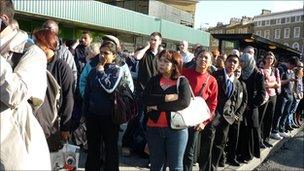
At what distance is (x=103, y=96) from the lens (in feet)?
17.0

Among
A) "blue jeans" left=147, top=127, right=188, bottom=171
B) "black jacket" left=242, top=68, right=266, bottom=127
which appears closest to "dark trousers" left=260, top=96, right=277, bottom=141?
"black jacket" left=242, top=68, right=266, bottom=127

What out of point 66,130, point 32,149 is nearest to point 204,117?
point 66,130

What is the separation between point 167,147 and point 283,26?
122416 mm

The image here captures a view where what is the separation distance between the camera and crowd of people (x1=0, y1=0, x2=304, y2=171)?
2.64m

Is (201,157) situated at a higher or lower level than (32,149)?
lower

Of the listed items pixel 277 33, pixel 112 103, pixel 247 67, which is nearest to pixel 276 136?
pixel 247 67

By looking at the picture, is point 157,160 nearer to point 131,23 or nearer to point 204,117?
point 204,117

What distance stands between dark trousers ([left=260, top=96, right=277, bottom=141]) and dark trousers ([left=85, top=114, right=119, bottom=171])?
4686mm

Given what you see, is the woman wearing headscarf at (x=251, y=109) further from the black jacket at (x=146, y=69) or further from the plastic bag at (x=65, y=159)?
the plastic bag at (x=65, y=159)

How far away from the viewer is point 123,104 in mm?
5184

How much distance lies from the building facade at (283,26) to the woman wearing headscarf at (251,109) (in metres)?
108

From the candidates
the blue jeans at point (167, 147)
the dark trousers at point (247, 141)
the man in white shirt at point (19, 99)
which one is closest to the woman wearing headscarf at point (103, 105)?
the blue jeans at point (167, 147)

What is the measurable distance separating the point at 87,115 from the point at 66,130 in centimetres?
117

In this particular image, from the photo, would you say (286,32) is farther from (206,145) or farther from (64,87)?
(64,87)
